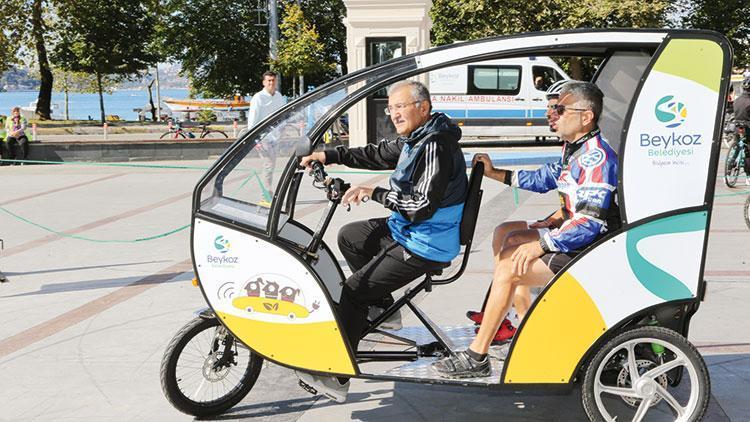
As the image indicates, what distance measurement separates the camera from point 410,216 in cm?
405

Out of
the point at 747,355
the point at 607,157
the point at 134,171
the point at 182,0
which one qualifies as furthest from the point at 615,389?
the point at 182,0

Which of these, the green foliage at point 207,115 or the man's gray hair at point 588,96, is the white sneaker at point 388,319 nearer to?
the man's gray hair at point 588,96

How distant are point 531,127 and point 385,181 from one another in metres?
10.5

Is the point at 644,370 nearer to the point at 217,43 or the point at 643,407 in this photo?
the point at 643,407

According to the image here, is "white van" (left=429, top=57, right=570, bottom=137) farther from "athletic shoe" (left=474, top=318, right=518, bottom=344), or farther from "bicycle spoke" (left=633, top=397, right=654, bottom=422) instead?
"bicycle spoke" (left=633, top=397, right=654, bottom=422)

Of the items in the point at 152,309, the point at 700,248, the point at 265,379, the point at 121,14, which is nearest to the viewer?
the point at 700,248

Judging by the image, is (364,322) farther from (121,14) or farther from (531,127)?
(121,14)

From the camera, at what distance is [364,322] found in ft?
14.1

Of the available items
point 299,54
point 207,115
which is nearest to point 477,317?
point 299,54

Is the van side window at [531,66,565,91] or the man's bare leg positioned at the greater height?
the van side window at [531,66,565,91]

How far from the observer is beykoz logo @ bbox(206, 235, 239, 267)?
4.19m

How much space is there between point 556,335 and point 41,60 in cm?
4043

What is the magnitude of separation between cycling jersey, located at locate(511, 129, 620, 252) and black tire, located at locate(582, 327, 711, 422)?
1.63ft

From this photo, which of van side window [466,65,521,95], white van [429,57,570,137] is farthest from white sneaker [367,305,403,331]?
van side window [466,65,521,95]
